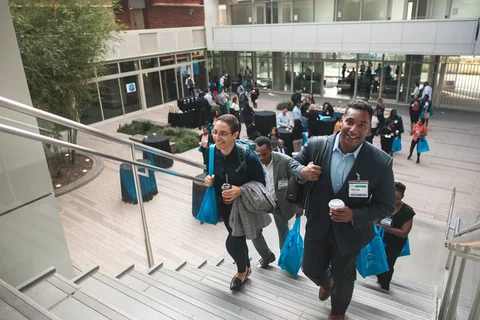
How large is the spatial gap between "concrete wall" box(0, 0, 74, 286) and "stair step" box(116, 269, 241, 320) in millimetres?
719

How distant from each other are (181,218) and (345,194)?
3.00 metres

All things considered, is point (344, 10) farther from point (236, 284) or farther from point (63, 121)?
point (63, 121)

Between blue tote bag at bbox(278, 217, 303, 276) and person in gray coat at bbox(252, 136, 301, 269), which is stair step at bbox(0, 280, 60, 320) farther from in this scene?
person in gray coat at bbox(252, 136, 301, 269)

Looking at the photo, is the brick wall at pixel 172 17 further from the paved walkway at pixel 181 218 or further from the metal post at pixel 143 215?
the metal post at pixel 143 215

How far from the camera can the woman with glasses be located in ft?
9.59

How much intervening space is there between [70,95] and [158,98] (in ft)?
32.9

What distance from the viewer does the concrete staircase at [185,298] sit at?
251 centimetres

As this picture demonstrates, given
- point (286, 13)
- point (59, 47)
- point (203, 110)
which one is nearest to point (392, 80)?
point (286, 13)

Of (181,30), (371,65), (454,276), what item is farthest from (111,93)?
(454,276)

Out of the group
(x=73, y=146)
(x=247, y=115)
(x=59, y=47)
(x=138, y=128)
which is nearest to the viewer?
(x=73, y=146)

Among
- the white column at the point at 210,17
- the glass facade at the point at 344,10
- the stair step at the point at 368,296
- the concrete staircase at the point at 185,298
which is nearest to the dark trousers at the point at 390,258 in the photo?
the concrete staircase at the point at 185,298

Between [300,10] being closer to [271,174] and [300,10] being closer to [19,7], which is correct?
[19,7]

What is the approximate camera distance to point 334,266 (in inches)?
111

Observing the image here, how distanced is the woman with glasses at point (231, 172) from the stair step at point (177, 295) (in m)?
0.44
